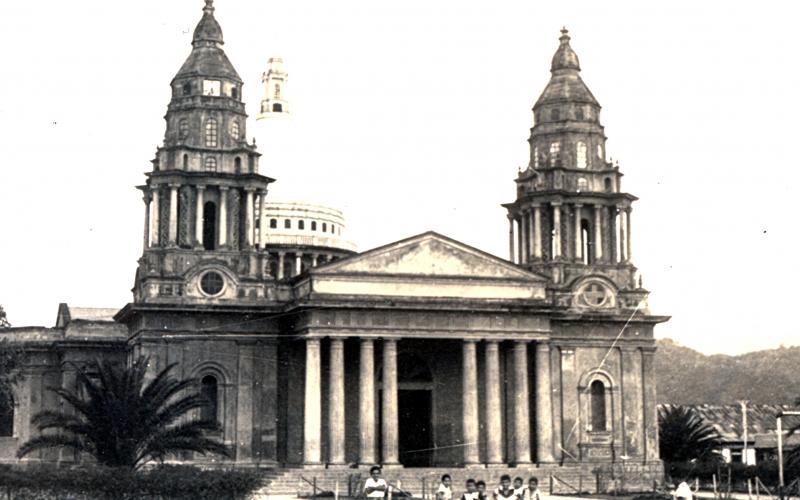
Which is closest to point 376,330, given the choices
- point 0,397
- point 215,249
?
point 215,249

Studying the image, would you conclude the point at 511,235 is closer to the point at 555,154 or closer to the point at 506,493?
the point at 555,154

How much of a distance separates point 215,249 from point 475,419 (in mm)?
13440

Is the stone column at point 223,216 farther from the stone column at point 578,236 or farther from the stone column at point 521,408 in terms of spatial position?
the stone column at point 578,236

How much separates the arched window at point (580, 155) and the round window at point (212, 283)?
18126 millimetres

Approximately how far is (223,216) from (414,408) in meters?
12.3

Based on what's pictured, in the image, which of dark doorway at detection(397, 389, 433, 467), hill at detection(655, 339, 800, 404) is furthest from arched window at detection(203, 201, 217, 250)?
hill at detection(655, 339, 800, 404)

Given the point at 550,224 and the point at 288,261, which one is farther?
the point at 288,261

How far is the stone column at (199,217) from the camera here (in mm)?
59312

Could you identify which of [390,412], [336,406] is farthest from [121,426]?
[390,412]

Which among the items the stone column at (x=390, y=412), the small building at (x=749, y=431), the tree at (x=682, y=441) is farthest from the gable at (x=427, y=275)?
the small building at (x=749, y=431)

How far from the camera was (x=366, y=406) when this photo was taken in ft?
185

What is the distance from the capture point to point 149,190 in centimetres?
6044

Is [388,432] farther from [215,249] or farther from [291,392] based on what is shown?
[215,249]

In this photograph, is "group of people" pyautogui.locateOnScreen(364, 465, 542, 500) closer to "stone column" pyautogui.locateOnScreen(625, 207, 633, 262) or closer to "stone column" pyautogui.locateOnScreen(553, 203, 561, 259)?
"stone column" pyautogui.locateOnScreen(553, 203, 561, 259)
